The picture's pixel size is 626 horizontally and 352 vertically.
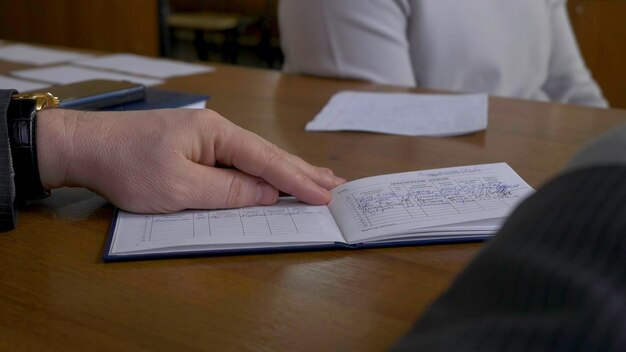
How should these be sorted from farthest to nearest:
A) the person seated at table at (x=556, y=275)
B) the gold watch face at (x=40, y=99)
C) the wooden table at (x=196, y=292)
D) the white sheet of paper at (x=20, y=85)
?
the white sheet of paper at (x=20, y=85) < the gold watch face at (x=40, y=99) < the wooden table at (x=196, y=292) < the person seated at table at (x=556, y=275)

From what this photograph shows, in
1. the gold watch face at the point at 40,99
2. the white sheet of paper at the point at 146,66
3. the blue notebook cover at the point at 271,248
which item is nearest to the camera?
the blue notebook cover at the point at 271,248

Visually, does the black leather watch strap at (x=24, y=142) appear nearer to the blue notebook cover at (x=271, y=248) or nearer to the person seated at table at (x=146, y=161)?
the person seated at table at (x=146, y=161)

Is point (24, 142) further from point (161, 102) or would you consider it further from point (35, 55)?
point (35, 55)

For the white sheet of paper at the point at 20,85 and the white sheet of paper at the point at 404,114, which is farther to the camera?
the white sheet of paper at the point at 20,85

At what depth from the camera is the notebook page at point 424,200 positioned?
0.61m

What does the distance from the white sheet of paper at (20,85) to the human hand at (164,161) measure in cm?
50

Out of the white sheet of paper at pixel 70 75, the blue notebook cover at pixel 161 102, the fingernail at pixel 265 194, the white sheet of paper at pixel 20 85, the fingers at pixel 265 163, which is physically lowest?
the white sheet of paper at pixel 70 75

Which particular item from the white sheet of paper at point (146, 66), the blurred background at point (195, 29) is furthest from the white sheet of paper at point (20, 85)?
the blurred background at point (195, 29)

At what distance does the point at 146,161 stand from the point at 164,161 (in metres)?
0.02

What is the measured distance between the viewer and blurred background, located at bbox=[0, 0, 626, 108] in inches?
140

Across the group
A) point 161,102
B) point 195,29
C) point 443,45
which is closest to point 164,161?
point 161,102

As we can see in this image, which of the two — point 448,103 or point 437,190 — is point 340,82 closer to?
point 448,103

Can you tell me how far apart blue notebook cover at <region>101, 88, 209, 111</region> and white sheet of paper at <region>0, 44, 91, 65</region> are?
50 cm

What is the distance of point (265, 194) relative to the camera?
2.19 feet
